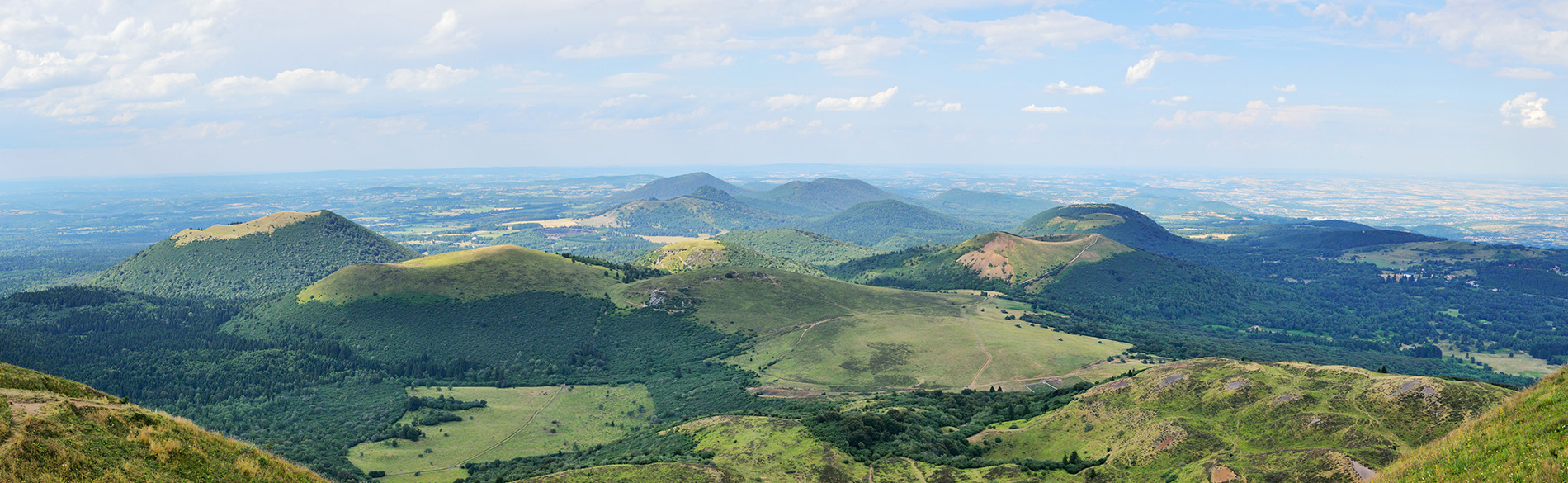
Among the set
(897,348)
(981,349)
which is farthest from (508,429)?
(981,349)

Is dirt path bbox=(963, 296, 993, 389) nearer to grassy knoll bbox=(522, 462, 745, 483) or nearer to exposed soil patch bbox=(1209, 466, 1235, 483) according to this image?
exposed soil patch bbox=(1209, 466, 1235, 483)

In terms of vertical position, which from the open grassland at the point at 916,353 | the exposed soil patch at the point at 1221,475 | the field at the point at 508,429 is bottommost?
the field at the point at 508,429

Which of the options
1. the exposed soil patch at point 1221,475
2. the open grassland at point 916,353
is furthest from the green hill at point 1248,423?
the open grassland at point 916,353

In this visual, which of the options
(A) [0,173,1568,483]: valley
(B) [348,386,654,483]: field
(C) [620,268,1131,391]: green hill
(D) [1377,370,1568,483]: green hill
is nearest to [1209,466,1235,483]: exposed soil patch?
(A) [0,173,1568,483]: valley

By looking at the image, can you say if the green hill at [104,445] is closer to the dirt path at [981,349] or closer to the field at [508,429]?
the field at [508,429]

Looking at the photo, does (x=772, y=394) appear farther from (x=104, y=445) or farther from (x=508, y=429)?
(x=104, y=445)

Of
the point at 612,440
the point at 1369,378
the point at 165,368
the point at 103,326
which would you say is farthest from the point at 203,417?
the point at 1369,378
